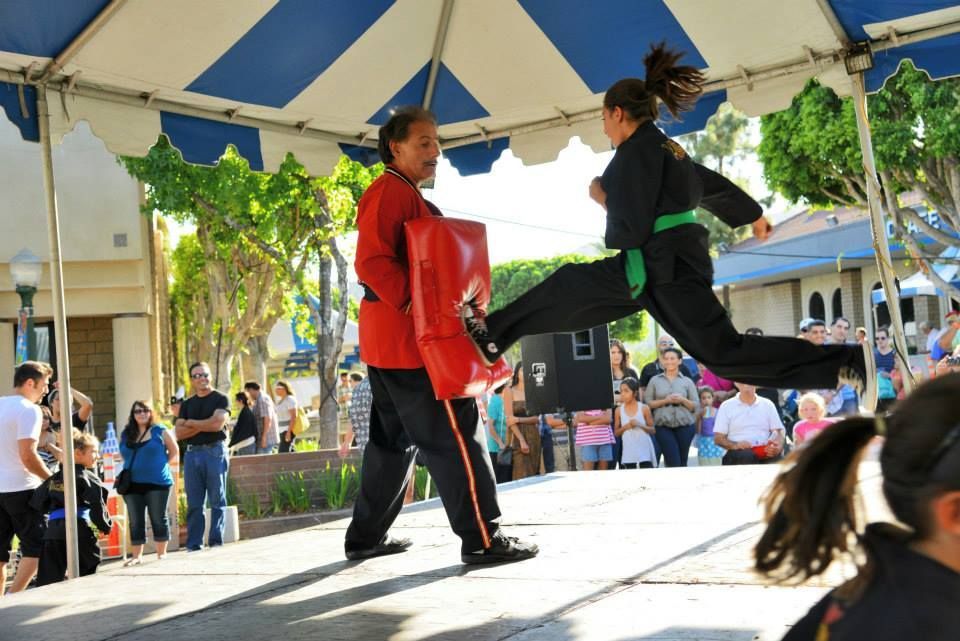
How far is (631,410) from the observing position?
10820 mm

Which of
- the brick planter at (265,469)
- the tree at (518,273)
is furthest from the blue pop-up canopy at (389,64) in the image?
the tree at (518,273)

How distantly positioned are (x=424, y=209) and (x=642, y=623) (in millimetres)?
2020

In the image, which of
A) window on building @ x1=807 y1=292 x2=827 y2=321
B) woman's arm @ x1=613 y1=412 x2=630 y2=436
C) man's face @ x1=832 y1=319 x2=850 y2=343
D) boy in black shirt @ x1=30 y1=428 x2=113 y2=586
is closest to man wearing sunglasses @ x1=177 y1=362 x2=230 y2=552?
Answer: boy in black shirt @ x1=30 y1=428 x2=113 y2=586

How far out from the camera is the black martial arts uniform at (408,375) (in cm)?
434

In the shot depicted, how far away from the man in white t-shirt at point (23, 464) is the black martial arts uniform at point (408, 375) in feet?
12.6

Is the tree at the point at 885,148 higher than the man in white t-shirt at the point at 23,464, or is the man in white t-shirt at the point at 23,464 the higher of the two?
the tree at the point at 885,148

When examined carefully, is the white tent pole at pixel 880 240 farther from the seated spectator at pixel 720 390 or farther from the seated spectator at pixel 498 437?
the seated spectator at pixel 720 390

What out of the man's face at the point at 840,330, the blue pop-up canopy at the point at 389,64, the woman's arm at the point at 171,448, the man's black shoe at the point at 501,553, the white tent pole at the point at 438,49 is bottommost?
the man's black shoe at the point at 501,553

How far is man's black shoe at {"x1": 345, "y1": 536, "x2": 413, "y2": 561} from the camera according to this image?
187 inches

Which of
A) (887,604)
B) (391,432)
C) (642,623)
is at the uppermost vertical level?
(391,432)

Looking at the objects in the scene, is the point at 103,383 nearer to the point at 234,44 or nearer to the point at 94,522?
the point at 94,522

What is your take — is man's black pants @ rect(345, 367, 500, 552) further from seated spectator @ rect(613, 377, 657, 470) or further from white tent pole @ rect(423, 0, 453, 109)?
seated spectator @ rect(613, 377, 657, 470)

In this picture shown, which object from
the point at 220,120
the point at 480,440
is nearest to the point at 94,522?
the point at 220,120

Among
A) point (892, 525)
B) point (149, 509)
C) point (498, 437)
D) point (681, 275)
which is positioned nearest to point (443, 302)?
point (681, 275)
